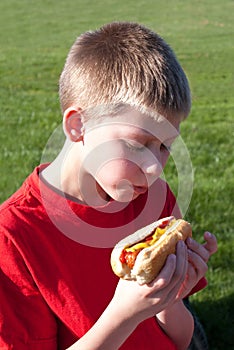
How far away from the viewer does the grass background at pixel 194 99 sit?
4.25m

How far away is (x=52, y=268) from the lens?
6.96 ft

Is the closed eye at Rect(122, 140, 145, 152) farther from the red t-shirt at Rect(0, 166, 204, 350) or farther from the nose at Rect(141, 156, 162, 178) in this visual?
the red t-shirt at Rect(0, 166, 204, 350)

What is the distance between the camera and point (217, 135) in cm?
675

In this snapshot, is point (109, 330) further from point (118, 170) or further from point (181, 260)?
point (118, 170)

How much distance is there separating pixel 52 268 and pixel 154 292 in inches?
14.0

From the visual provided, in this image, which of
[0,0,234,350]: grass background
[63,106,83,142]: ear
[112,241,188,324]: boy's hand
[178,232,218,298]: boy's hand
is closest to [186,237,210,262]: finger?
[178,232,218,298]: boy's hand

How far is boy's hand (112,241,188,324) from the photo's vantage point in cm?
193

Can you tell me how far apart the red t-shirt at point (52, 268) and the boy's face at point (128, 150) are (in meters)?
0.17

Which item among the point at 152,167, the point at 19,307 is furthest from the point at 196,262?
the point at 19,307

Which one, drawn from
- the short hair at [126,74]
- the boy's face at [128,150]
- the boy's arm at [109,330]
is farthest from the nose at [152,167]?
the boy's arm at [109,330]

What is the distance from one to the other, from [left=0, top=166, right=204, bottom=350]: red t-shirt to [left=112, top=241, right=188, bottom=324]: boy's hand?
200 millimetres

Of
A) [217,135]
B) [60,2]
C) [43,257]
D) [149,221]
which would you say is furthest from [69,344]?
[60,2]

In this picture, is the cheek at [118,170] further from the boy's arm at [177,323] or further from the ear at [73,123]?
the boy's arm at [177,323]

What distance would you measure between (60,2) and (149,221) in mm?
24596
